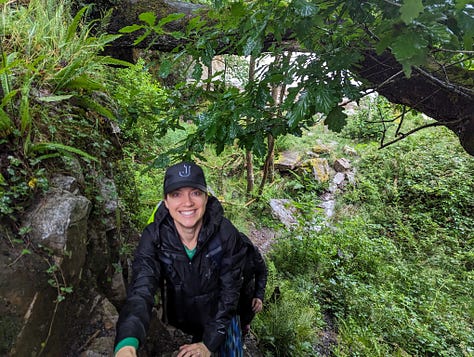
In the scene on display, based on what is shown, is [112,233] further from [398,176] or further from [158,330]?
[398,176]

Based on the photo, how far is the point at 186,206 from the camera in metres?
2.10

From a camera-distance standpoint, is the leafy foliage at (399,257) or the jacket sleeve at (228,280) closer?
the jacket sleeve at (228,280)

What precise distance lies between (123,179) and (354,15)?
2.85 meters

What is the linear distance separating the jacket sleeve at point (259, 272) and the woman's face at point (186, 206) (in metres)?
0.91

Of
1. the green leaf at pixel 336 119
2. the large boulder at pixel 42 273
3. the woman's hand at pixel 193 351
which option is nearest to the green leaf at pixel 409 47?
the green leaf at pixel 336 119

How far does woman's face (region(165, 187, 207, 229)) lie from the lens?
2100 millimetres

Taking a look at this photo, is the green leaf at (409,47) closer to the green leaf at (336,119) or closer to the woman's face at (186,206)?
the green leaf at (336,119)

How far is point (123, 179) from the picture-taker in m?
3.47

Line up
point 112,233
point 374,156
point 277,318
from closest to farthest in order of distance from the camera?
point 112,233 < point 277,318 < point 374,156

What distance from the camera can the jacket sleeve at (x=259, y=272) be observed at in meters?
2.83

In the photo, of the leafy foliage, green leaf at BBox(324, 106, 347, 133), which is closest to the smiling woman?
green leaf at BBox(324, 106, 347, 133)

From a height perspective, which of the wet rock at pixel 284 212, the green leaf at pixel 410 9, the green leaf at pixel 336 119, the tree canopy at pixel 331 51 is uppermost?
the green leaf at pixel 410 9

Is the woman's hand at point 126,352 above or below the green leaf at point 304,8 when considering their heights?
below

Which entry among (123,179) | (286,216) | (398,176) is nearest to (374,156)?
(398,176)
